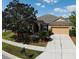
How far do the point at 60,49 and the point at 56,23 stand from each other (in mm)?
Answer: 445

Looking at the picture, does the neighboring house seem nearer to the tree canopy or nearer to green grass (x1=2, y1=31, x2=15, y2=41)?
the tree canopy

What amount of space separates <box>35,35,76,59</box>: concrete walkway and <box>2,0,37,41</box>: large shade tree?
1.47 feet

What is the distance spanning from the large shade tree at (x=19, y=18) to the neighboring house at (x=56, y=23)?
21cm

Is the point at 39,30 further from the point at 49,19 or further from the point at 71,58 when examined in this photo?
the point at 71,58

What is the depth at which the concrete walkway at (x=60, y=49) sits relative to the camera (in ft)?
12.9

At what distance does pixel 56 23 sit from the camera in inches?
157

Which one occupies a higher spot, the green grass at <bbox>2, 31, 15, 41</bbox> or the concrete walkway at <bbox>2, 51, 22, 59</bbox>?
the green grass at <bbox>2, 31, 15, 41</bbox>

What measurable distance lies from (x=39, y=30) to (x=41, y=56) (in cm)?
44

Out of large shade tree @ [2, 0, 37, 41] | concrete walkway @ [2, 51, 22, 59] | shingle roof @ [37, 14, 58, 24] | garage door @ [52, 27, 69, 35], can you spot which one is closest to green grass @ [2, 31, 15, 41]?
large shade tree @ [2, 0, 37, 41]

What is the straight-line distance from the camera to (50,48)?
400 centimetres

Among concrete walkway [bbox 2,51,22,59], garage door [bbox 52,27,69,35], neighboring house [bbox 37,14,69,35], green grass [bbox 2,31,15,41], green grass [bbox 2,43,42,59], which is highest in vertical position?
neighboring house [bbox 37,14,69,35]

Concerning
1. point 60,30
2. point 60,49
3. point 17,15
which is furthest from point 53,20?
point 17,15

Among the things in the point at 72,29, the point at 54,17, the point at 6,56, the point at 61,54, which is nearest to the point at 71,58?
the point at 61,54

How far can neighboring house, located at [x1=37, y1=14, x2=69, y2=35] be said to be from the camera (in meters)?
3.98
